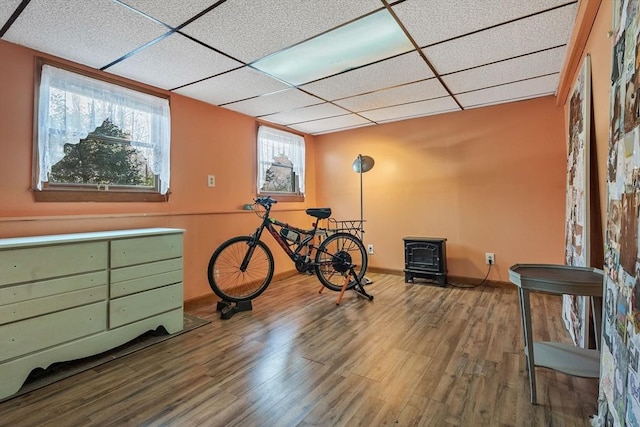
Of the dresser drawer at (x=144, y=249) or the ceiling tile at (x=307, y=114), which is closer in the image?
the dresser drawer at (x=144, y=249)

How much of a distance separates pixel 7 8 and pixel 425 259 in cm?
420

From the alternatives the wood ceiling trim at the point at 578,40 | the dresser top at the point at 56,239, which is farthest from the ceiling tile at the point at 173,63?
the wood ceiling trim at the point at 578,40

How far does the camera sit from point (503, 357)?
2070 millimetres

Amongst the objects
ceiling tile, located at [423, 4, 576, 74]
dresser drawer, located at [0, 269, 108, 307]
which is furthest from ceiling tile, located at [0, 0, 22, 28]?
ceiling tile, located at [423, 4, 576, 74]

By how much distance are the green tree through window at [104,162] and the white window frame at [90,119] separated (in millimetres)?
61

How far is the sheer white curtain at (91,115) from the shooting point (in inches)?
88.2

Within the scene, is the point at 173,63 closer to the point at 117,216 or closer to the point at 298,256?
the point at 117,216

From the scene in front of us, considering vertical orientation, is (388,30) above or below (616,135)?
above

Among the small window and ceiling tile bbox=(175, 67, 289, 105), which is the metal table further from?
the small window

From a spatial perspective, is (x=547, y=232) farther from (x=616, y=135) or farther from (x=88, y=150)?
(x=88, y=150)

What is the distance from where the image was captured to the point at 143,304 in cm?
230

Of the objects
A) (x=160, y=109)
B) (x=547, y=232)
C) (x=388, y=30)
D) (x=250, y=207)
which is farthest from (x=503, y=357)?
(x=160, y=109)

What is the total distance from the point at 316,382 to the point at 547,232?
10.4 feet

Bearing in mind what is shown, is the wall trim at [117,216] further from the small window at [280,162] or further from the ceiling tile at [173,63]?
the ceiling tile at [173,63]
